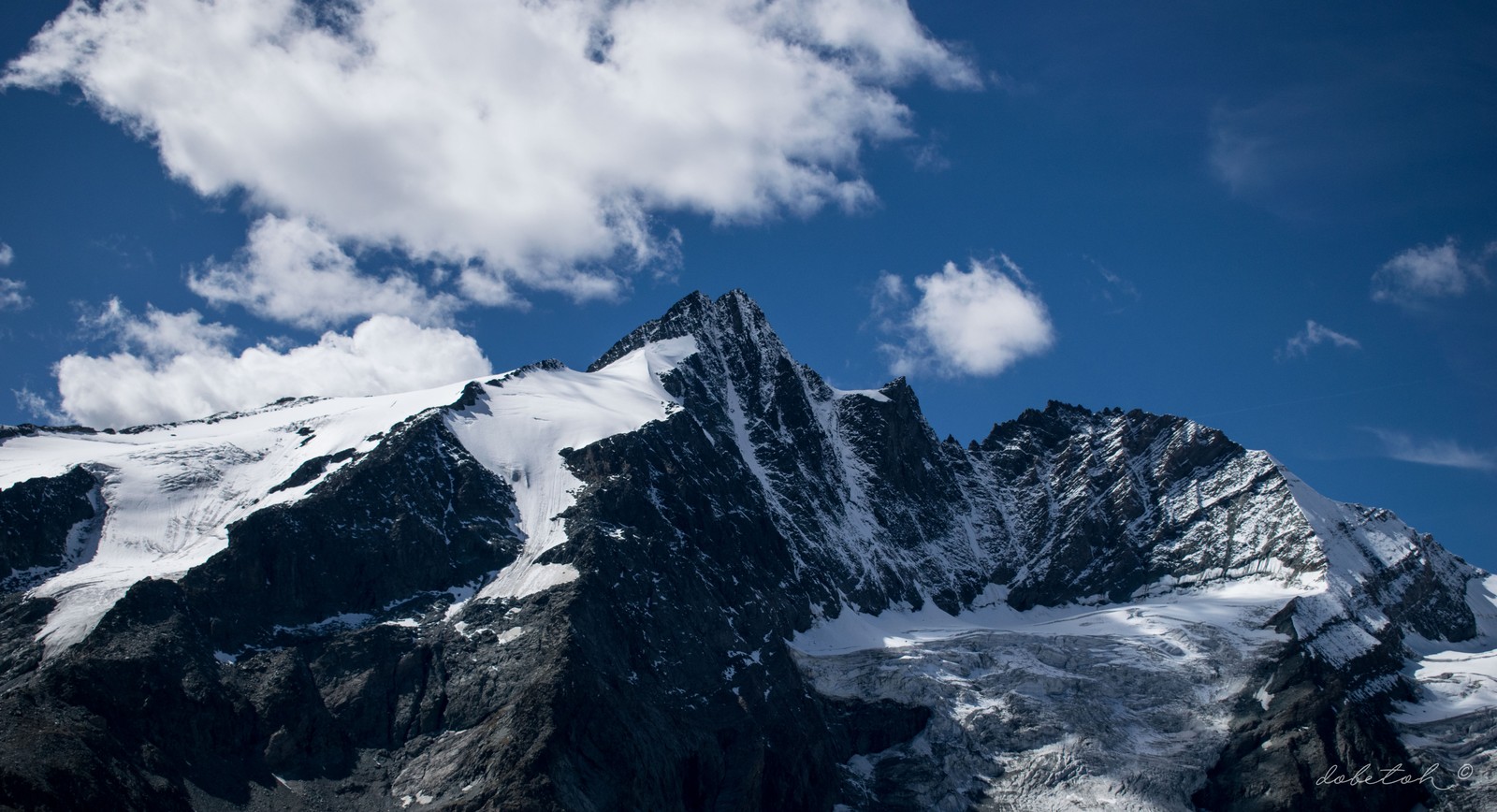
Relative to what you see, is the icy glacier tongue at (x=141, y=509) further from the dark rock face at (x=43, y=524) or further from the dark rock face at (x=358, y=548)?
the dark rock face at (x=358, y=548)

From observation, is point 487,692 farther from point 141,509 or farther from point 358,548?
point 141,509

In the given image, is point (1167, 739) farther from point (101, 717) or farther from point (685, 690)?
point (101, 717)

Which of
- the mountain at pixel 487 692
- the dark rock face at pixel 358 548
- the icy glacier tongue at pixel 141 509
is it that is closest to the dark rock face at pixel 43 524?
the mountain at pixel 487 692

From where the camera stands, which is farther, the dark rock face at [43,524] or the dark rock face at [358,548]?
the dark rock face at [358,548]

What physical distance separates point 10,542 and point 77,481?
1666cm

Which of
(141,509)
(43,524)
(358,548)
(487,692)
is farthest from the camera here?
(141,509)

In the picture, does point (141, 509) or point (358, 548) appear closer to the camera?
point (358, 548)

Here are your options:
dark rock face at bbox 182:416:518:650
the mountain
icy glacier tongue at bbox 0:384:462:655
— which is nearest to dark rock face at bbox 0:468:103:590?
the mountain

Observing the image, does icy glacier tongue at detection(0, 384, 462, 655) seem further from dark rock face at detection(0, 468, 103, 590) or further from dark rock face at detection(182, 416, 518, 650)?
dark rock face at detection(182, 416, 518, 650)

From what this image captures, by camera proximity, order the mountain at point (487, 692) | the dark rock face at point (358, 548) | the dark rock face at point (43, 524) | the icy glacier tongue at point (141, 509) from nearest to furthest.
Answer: the mountain at point (487, 692)
the icy glacier tongue at point (141, 509)
the dark rock face at point (43, 524)
the dark rock face at point (358, 548)

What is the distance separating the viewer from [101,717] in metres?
132

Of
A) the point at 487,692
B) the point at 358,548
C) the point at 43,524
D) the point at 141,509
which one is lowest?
the point at 487,692

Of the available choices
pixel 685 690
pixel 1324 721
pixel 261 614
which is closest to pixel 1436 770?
pixel 1324 721

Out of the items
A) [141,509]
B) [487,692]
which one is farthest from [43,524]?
[487,692]
